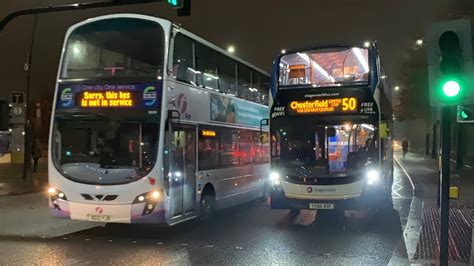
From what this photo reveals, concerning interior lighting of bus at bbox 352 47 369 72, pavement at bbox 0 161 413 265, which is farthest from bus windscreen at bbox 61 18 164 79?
interior lighting of bus at bbox 352 47 369 72

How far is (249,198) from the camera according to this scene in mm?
16234

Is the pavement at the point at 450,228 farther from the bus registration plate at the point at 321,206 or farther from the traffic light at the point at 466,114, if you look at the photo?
the traffic light at the point at 466,114

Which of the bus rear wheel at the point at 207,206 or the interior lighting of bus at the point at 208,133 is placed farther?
the interior lighting of bus at the point at 208,133

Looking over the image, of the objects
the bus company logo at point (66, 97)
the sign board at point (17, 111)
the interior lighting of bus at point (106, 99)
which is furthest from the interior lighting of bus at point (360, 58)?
the sign board at point (17, 111)

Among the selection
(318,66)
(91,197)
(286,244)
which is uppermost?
(318,66)

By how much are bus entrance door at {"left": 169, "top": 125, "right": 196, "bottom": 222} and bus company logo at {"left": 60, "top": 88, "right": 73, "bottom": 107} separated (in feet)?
6.92

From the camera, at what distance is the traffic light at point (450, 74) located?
7227mm

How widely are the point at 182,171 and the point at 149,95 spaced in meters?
1.85

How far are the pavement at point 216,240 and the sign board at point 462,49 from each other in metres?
3.05

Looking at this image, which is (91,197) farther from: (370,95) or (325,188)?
(370,95)

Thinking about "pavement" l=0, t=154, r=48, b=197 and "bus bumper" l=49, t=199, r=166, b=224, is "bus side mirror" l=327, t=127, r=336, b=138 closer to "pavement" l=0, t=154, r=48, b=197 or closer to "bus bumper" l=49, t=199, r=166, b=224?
"bus bumper" l=49, t=199, r=166, b=224

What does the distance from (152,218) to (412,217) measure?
681 cm

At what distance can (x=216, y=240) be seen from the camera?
1076 cm

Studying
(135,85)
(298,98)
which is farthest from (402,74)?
(135,85)
